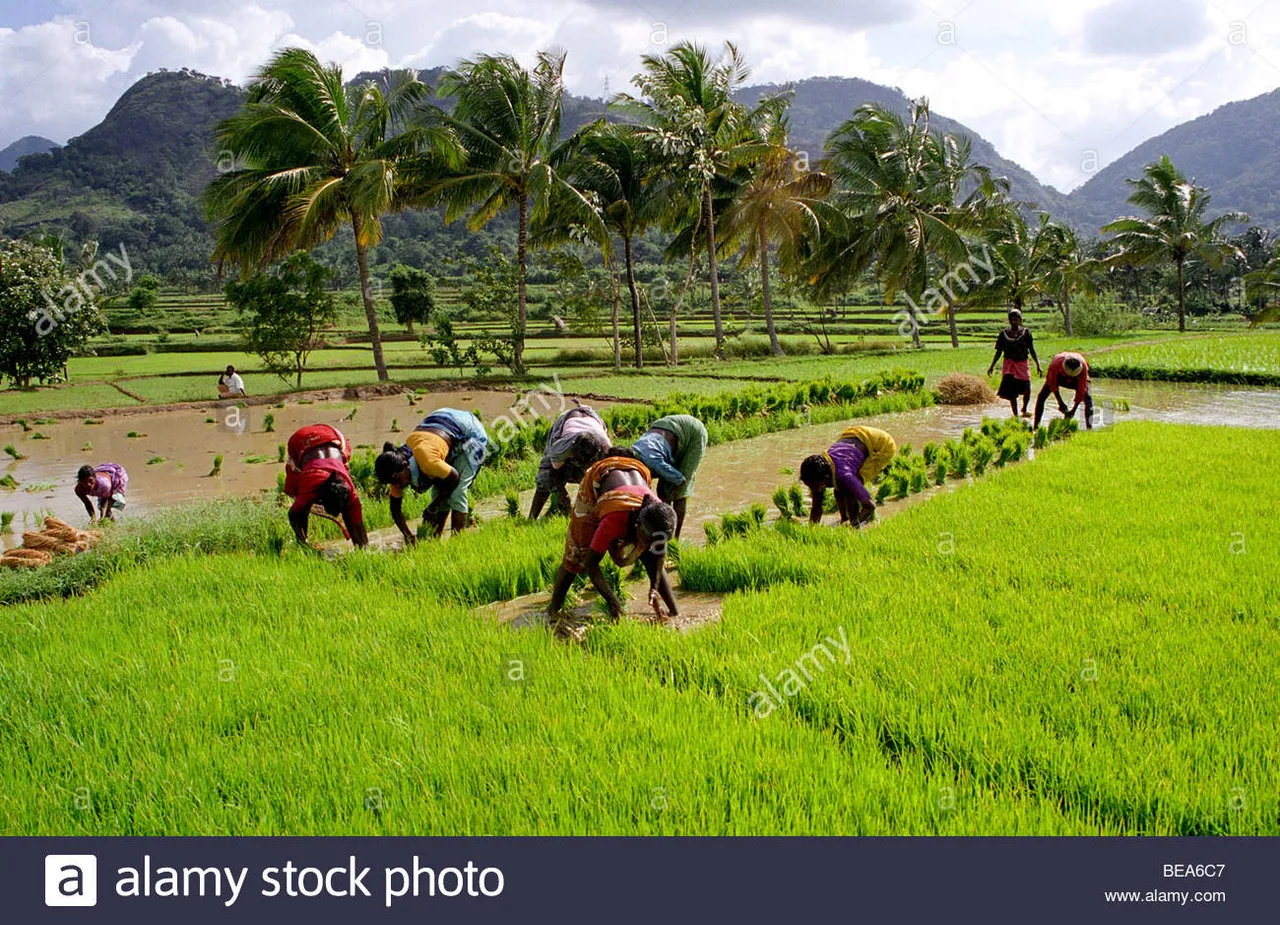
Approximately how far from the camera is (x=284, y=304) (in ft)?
59.5

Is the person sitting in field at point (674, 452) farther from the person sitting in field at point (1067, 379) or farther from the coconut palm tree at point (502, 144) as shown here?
the coconut palm tree at point (502, 144)

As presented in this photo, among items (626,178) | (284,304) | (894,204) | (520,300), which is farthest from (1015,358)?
(894,204)

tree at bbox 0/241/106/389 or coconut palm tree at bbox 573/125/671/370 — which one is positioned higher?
coconut palm tree at bbox 573/125/671/370

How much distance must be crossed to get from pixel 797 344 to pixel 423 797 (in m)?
31.4

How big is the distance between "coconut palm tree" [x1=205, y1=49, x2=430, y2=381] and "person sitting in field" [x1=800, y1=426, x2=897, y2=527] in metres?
14.4

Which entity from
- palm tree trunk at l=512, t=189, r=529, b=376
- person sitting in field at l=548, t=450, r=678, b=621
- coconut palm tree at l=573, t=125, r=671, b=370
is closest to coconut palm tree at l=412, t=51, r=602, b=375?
palm tree trunk at l=512, t=189, r=529, b=376

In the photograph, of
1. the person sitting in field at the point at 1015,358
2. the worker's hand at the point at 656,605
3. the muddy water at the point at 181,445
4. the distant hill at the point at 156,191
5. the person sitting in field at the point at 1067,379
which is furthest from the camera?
the distant hill at the point at 156,191

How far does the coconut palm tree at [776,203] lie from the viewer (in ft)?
80.5

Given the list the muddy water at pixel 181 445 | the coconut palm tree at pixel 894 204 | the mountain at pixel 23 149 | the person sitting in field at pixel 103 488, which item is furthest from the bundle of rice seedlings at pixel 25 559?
the mountain at pixel 23 149

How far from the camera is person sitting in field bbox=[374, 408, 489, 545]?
5.82 meters

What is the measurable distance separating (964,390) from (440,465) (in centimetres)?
1010

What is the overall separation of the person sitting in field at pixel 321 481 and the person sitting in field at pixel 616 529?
1958 millimetres

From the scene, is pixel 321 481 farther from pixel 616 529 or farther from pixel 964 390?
pixel 964 390

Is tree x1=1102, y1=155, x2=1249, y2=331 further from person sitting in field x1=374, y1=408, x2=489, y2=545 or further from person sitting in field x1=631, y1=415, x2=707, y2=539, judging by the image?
person sitting in field x1=374, y1=408, x2=489, y2=545
